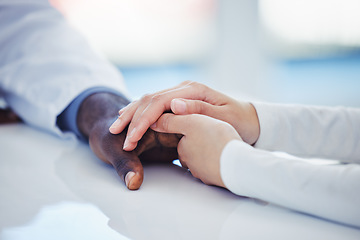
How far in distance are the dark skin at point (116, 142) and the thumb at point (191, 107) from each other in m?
0.05

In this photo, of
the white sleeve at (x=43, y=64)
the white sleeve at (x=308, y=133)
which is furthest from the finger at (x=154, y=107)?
the white sleeve at (x=43, y=64)

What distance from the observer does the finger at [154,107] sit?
0.50 metres

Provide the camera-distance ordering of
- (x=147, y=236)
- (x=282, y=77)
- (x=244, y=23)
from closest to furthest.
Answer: (x=147, y=236), (x=244, y=23), (x=282, y=77)

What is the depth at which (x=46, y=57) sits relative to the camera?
79 centimetres

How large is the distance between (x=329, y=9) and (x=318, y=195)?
13.6 ft

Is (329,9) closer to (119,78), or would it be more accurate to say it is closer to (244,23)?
(244,23)

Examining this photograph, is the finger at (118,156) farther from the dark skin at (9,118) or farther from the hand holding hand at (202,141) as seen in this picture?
the dark skin at (9,118)

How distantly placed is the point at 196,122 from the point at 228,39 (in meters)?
2.63

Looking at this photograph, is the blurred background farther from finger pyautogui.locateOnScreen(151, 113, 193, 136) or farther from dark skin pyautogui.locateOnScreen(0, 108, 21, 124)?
finger pyautogui.locateOnScreen(151, 113, 193, 136)

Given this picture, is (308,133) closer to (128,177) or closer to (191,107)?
(191,107)

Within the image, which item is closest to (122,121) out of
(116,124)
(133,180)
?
(116,124)

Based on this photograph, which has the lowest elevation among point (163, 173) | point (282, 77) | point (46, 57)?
point (282, 77)

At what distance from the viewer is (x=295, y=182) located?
0.39 metres

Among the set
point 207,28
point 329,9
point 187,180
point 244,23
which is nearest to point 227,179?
point 187,180
